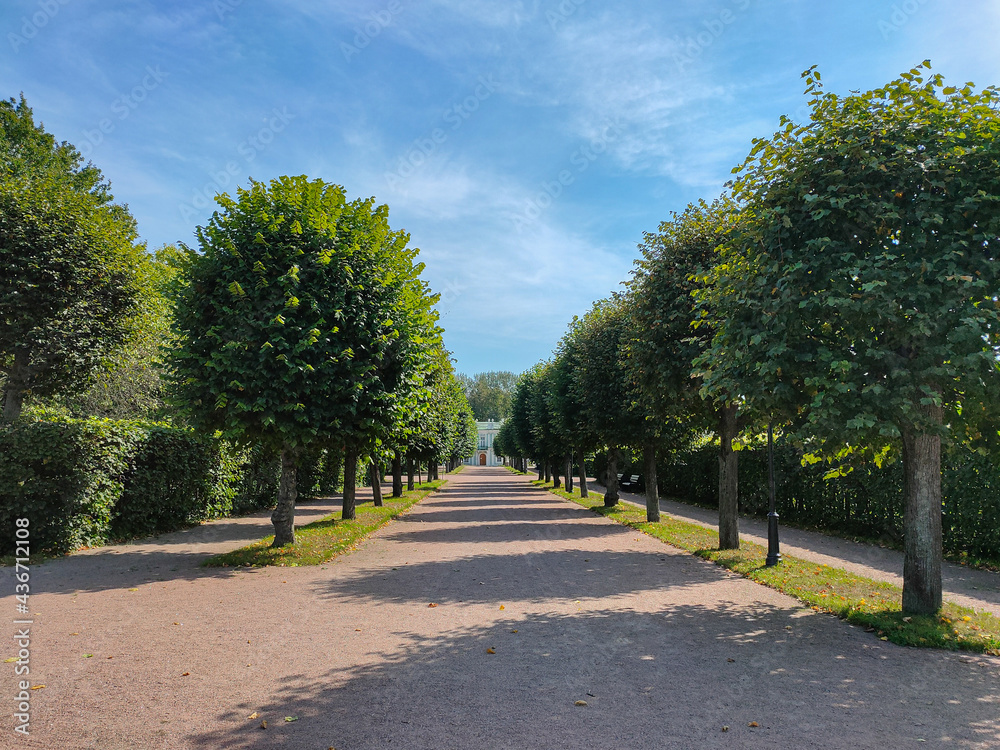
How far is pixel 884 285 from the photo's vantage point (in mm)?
6301

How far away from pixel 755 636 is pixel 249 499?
62.0 feet

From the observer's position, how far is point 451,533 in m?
17.0

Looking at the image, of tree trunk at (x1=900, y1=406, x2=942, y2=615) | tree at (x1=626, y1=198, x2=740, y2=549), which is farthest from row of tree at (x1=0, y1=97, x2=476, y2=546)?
tree trunk at (x1=900, y1=406, x2=942, y2=615)

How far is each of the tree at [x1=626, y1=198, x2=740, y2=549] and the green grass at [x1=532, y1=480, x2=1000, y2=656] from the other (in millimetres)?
1272

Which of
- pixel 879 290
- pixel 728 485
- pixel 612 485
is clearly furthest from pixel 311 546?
pixel 612 485

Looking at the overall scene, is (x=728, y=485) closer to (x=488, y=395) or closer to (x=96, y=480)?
(x=96, y=480)

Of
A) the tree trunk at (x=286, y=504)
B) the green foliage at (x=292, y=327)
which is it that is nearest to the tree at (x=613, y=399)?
the green foliage at (x=292, y=327)

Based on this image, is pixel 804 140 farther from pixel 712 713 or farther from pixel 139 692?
pixel 139 692

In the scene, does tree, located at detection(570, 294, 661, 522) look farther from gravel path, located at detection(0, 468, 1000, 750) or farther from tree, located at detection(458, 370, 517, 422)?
tree, located at detection(458, 370, 517, 422)

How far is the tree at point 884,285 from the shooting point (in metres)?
6.44

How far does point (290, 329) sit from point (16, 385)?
835 centimetres

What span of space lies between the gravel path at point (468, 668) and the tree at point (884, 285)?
7.81 ft

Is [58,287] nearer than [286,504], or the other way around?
[286,504]

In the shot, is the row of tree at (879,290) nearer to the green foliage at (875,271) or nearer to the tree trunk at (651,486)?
the green foliage at (875,271)
